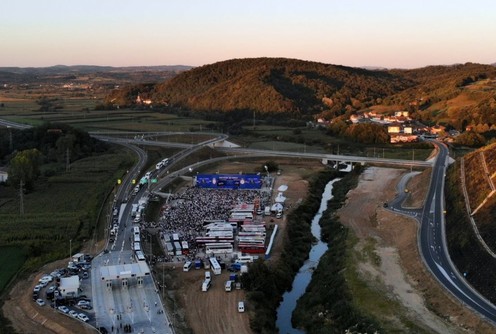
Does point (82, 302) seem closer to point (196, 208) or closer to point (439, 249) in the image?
point (196, 208)

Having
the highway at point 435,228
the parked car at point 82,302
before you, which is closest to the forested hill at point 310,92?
the highway at point 435,228

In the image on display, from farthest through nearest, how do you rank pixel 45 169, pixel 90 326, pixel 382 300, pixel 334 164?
pixel 334 164
pixel 45 169
pixel 382 300
pixel 90 326

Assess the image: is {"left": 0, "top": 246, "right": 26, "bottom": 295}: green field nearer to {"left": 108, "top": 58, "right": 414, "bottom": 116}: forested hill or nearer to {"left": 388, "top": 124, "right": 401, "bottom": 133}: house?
{"left": 388, "top": 124, "right": 401, "bottom": 133}: house

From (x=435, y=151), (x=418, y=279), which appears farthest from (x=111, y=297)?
(x=435, y=151)

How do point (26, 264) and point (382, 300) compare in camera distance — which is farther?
point (26, 264)

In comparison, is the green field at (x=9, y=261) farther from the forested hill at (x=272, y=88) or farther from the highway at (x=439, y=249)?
the forested hill at (x=272, y=88)

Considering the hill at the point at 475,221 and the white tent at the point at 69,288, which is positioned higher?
the hill at the point at 475,221

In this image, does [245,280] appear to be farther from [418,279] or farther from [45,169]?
[45,169]

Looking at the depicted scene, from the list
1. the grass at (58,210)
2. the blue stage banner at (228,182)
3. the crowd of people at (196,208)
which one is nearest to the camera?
the grass at (58,210)
